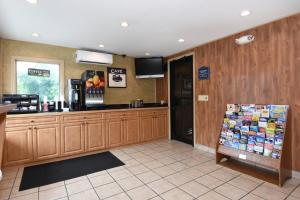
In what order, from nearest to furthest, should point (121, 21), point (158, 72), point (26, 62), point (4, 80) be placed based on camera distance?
point (121, 21), point (4, 80), point (26, 62), point (158, 72)

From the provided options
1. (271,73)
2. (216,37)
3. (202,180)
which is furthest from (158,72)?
(202,180)

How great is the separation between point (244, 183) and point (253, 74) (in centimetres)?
176

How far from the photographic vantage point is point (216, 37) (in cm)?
335

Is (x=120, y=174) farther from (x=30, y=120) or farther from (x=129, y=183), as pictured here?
(x=30, y=120)

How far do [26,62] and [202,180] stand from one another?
4.05 meters

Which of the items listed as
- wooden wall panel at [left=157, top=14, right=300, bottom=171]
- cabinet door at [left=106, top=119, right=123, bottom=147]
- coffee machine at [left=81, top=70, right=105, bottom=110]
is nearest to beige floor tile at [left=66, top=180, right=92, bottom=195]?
cabinet door at [left=106, top=119, right=123, bottom=147]

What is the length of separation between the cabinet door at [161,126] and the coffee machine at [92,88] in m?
1.56

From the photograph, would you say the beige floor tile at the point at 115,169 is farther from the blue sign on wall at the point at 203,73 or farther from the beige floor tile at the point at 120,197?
the blue sign on wall at the point at 203,73

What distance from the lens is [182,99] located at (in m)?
4.57

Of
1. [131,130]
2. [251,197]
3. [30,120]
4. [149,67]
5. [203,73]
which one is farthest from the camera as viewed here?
[149,67]

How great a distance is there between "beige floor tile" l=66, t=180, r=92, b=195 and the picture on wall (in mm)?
2620

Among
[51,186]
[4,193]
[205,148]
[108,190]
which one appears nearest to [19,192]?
[4,193]

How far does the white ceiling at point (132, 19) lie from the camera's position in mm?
2158

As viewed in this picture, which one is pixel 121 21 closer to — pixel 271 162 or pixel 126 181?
pixel 126 181
